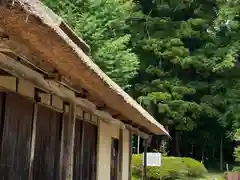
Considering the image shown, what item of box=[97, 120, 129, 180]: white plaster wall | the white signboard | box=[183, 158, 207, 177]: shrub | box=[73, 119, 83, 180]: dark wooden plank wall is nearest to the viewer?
box=[73, 119, 83, 180]: dark wooden plank wall

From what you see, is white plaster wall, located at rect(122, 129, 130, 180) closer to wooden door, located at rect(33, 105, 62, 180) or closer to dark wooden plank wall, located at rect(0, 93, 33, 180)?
wooden door, located at rect(33, 105, 62, 180)

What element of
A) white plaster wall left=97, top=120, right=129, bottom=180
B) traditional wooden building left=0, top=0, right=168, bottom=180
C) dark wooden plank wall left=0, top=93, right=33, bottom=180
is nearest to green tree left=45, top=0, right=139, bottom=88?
white plaster wall left=97, top=120, right=129, bottom=180

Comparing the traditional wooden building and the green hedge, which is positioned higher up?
the traditional wooden building

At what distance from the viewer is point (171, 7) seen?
26578mm

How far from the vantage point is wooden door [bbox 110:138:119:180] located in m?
10.0

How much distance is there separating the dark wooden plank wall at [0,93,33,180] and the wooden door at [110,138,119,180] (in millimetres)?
4595

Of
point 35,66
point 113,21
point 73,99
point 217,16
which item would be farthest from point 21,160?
point 217,16

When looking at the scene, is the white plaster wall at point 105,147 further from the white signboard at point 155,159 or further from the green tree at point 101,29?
the green tree at point 101,29

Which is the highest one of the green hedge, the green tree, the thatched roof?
the green tree

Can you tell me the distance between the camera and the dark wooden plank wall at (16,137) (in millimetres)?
4973

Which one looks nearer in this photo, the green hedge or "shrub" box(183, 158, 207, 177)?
the green hedge

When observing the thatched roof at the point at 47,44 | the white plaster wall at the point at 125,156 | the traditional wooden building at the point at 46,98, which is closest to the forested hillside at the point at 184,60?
the white plaster wall at the point at 125,156

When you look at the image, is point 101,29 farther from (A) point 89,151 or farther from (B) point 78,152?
(B) point 78,152

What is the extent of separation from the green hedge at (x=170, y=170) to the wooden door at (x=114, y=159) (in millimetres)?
7878
